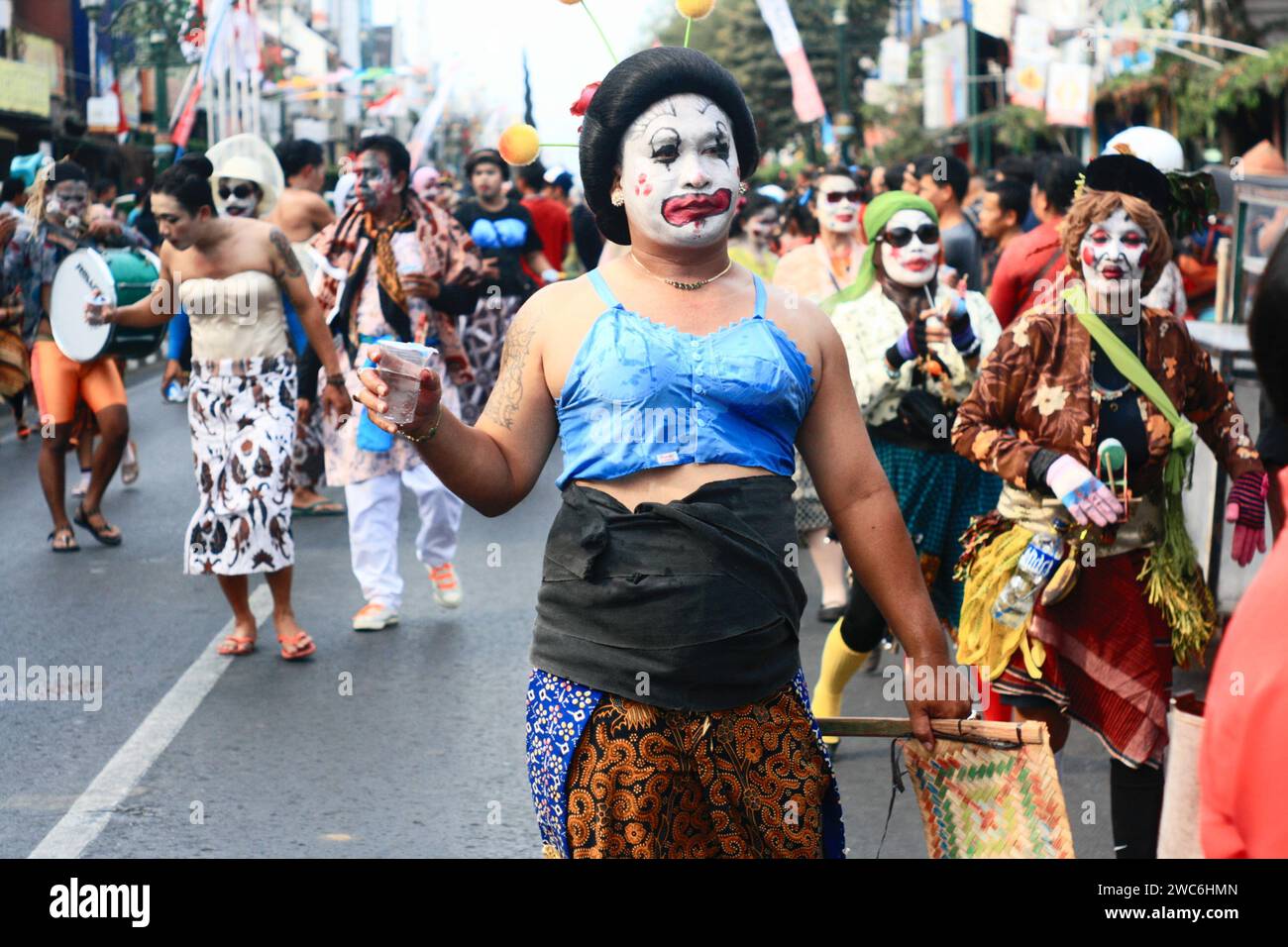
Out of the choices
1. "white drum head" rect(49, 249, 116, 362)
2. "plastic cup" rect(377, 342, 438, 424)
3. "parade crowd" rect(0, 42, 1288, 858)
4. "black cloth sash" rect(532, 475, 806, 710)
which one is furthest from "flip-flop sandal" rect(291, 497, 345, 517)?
"plastic cup" rect(377, 342, 438, 424)

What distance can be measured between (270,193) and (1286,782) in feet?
27.0

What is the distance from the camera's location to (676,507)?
10.1 feet

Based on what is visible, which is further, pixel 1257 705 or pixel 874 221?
pixel 874 221

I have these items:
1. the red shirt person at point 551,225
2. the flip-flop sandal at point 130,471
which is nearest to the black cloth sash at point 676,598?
the flip-flop sandal at point 130,471

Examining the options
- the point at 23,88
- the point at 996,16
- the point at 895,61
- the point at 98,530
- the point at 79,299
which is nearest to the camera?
the point at 79,299

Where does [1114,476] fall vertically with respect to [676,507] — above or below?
below

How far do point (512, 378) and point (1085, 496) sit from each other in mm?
1642

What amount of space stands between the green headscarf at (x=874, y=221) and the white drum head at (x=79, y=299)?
4.72 m

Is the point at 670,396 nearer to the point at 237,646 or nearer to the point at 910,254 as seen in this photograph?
the point at 910,254

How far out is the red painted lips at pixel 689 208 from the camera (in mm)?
3268

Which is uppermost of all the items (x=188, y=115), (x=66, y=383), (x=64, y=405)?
(x=188, y=115)

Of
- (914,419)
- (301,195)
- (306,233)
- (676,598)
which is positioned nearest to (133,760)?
(914,419)

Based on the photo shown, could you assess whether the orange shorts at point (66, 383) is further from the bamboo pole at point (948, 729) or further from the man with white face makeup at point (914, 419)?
the bamboo pole at point (948, 729)

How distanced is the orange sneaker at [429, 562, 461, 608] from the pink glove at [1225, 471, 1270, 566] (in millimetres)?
4303
